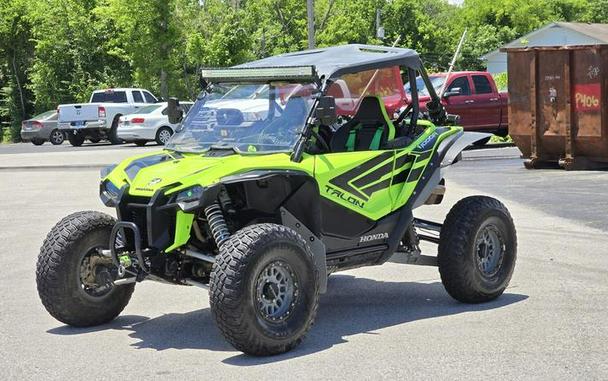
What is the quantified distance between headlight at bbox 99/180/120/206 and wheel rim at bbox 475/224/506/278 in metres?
2.88

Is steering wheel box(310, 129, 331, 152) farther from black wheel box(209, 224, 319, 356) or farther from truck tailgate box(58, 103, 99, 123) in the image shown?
truck tailgate box(58, 103, 99, 123)

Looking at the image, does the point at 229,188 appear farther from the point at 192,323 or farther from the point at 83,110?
the point at 83,110

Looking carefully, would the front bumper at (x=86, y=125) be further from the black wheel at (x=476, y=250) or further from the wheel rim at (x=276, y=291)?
the wheel rim at (x=276, y=291)

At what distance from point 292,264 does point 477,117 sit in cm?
2010

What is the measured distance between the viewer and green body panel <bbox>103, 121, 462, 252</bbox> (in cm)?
709

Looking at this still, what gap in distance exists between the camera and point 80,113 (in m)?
36.4

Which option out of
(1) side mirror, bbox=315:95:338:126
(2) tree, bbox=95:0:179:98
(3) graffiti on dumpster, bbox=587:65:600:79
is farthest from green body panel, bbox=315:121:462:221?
(2) tree, bbox=95:0:179:98

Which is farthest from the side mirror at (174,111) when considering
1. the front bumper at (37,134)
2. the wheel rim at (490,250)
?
the front bumper at (37,134)

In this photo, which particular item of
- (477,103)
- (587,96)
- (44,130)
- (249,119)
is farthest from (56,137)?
Answer: (249,119)

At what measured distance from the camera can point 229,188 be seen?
7.29m

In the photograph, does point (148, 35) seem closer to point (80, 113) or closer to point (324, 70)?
point (80, 113)

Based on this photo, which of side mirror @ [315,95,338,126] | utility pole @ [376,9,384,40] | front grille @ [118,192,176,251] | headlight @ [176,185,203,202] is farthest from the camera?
utility pole @ [376,9,384,40]

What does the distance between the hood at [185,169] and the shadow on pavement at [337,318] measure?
109 centimetres

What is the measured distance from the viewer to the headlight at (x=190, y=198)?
269 inches
